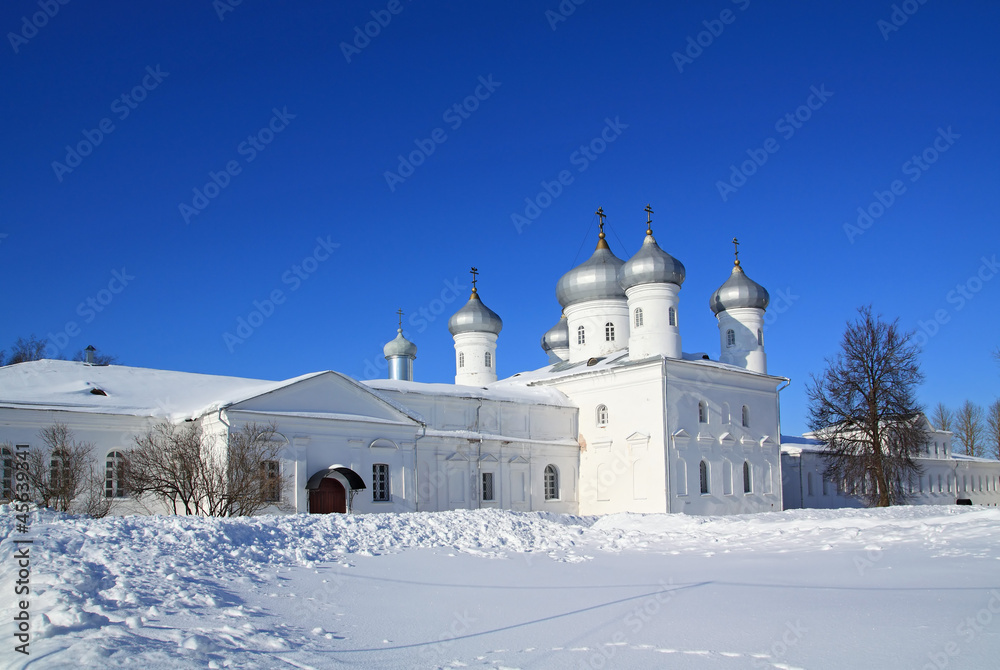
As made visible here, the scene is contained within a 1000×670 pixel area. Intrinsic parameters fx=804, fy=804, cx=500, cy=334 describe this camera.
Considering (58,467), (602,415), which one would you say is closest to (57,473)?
(58,467)

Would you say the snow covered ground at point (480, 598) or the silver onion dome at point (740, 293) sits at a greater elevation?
the silver onion dome at point (740, 293)

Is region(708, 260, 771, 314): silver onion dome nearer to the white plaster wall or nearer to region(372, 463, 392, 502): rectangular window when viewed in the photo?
the white plaster wall

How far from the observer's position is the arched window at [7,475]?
723 inches

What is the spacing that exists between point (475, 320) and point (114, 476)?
718 inches

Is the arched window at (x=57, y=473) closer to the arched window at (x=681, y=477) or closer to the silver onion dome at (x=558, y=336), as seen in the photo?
the arched window at (x=681, y=477)

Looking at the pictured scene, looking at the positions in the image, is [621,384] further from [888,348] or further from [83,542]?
[83,542]

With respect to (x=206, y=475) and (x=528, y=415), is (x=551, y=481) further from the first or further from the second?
(x=206, y=475)

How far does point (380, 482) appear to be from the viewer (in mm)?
23078

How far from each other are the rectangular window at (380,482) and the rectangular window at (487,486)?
16.4ft

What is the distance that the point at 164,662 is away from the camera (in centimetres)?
537

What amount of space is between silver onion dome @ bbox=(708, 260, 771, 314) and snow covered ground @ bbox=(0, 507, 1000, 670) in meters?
19.7

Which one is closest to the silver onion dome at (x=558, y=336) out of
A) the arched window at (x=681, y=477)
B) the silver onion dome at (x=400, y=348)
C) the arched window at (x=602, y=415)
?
the silver onion dome at (x=400, y=348)

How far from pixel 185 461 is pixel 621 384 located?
16195 millimetres

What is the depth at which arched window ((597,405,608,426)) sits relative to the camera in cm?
2958
